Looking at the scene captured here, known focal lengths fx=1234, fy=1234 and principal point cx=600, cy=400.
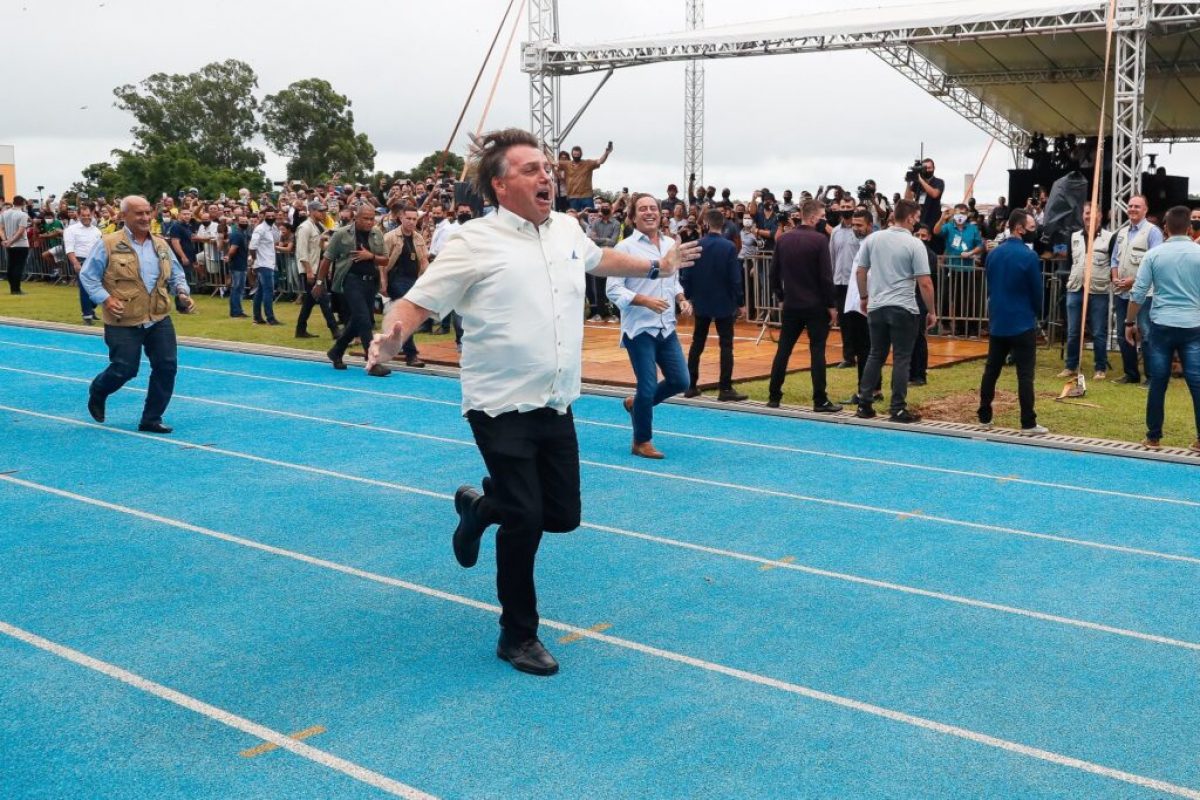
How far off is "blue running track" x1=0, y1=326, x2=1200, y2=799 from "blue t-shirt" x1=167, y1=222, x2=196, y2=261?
51.6 feet

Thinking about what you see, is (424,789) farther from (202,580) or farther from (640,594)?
(202,580)

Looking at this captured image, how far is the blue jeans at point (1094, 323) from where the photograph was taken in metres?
14.1

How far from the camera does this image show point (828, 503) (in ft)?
27.1

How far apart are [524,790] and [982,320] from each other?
14960 mm

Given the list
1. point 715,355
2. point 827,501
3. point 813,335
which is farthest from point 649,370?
point 715,355

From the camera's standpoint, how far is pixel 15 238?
85.3 ft

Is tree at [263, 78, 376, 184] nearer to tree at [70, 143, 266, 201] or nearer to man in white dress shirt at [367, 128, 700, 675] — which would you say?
tree at [70, 143, 266, 201]

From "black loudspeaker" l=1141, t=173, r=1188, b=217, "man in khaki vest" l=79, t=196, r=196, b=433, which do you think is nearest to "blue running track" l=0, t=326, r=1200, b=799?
"man in khaki vest" l=79, t=196, r=196, b=433

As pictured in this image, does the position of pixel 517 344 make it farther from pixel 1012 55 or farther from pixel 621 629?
pixel 1012 55

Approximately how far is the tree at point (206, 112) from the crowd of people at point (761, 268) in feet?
223

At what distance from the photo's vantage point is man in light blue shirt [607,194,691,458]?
961 cm

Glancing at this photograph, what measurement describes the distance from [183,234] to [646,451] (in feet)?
59.4

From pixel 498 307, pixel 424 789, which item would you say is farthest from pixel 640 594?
pixel 424 789

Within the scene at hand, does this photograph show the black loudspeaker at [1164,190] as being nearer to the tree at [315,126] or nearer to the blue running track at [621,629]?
the blue running track at [621,629]
